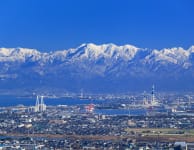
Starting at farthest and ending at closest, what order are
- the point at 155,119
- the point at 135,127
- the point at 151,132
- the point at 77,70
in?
the point at 77,70 < the point at 155,119 < the point at 135,127 < the point at 151,132

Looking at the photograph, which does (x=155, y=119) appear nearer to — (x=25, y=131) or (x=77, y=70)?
→ (x=25, y=131)

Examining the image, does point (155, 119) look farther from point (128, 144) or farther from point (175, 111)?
point (128, 144)

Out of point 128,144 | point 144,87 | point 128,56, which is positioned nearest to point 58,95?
point 144,87

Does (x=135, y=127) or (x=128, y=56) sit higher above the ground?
(x=128, y=56)

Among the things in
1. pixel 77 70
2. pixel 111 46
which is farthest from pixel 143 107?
pixel 111 46

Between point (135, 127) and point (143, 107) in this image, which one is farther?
point (143, 107)

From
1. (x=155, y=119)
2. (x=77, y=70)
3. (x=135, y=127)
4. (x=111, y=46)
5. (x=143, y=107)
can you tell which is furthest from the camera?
(x=111, y=46)
